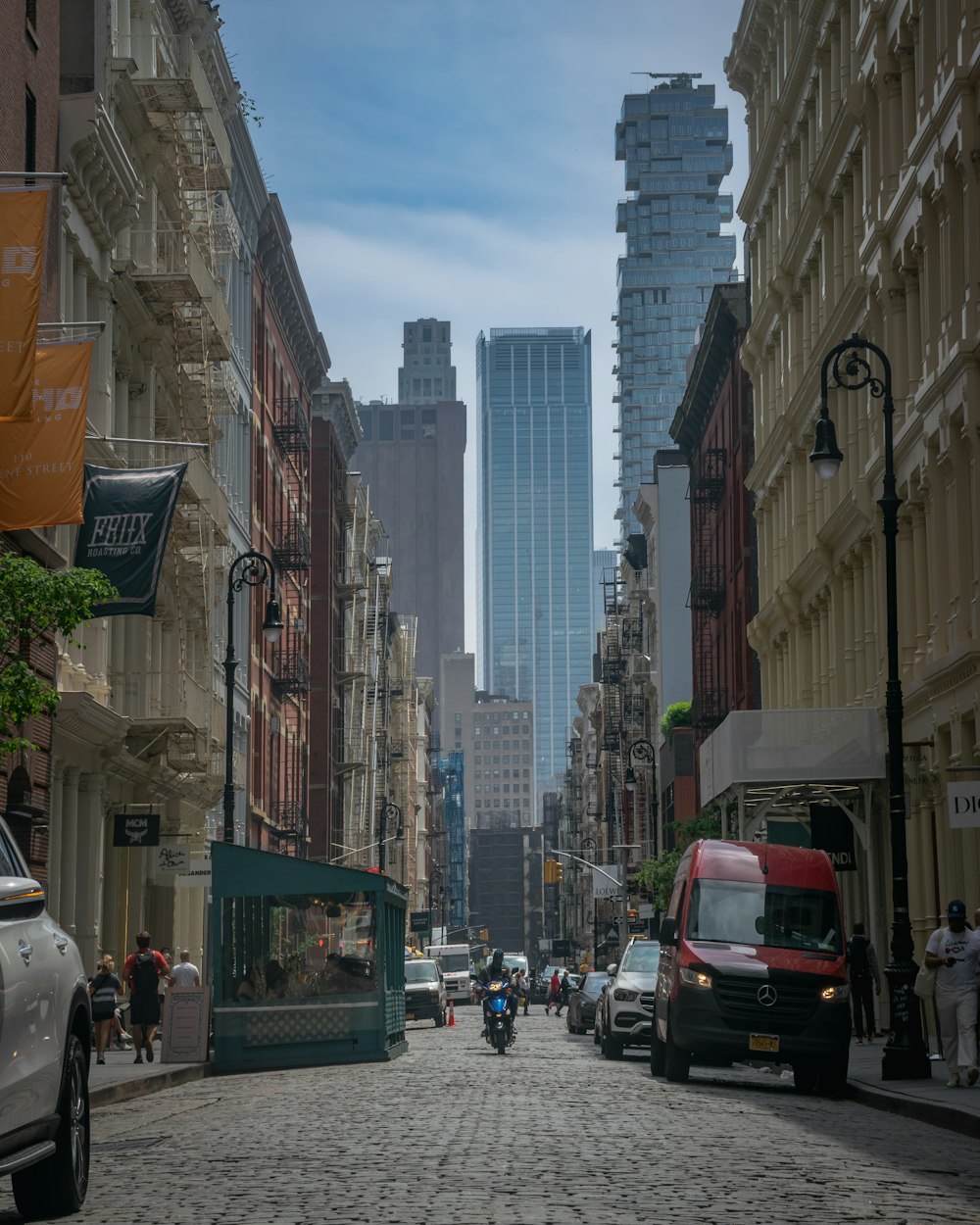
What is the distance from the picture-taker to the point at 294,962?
1163 inches

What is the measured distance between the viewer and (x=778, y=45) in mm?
50531

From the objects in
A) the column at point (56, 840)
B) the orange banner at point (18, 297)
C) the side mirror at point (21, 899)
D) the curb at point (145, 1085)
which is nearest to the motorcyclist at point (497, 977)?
Answer: the curb at point (145, 1085)

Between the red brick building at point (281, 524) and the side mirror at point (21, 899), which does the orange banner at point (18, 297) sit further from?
the red brick building at point (281, 524)

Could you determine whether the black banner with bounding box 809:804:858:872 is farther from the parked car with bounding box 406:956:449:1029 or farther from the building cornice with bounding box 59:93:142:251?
the parked car with bounding box 406:956:449:1029

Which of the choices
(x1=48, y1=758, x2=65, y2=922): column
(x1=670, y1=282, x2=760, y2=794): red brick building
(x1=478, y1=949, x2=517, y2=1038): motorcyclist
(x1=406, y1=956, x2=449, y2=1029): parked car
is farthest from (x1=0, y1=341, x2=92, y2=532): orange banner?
(x1=406, y1=956, x2=449, y2=1029): parked car

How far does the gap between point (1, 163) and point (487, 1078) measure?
47.8ft

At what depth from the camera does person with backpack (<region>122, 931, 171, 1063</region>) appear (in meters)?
30.1

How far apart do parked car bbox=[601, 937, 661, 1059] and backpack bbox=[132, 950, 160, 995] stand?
22.9 feet

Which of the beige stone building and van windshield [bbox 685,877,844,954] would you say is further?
the beige stone building

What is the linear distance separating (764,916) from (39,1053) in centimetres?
1518

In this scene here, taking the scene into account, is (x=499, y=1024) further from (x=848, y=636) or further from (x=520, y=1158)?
(x=520, y=1158)

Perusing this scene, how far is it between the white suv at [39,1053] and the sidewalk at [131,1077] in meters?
10.5

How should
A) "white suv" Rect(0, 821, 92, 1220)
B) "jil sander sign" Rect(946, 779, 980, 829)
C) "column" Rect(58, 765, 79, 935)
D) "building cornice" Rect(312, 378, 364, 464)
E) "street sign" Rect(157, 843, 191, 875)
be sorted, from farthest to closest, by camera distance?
"building cornice" Rect(312, 378, 364, 464), "street sign" Rect(157, 843, 191, 875), "column" Rect(58, 765, 79, 935), "jil sander sign" Rect(946, 779, 980, 829), "white suv" Rect(0, 821, 92, 1220)

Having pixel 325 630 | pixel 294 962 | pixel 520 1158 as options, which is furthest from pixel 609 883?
pixel 520 1158
